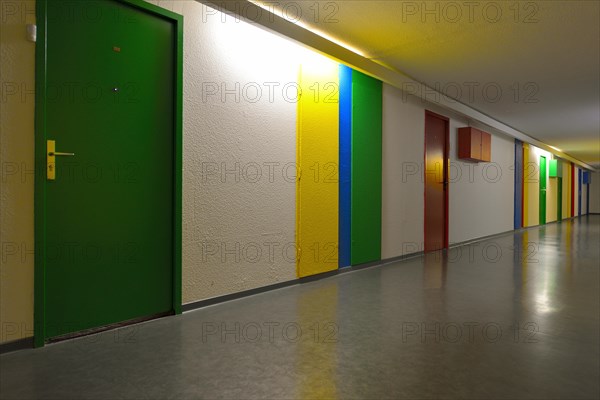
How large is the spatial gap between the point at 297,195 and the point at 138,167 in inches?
68.7

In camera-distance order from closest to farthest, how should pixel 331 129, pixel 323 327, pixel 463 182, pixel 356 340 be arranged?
pixel 356 340 < pixel 323 327 < pixel 331 129 < pixel 463 182

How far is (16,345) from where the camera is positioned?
225 centimetres

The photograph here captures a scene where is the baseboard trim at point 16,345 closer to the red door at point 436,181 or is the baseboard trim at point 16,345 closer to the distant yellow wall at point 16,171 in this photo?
the distant yellow wall at point 16,171

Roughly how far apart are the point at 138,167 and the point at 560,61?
527 cm

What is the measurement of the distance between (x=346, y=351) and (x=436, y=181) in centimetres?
503

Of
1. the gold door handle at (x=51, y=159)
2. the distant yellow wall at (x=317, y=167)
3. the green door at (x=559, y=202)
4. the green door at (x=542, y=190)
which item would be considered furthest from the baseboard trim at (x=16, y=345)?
the green door at (x=559, y=202)

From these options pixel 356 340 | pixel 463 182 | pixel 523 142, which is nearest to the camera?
pixel 356 340

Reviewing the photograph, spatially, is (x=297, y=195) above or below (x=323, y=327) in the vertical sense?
above

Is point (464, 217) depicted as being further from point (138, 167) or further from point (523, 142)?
point (138, 167)

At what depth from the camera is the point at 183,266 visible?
3.06m

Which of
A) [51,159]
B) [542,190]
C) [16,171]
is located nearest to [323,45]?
[51,159]

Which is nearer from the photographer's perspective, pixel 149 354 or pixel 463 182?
pixel 149 354

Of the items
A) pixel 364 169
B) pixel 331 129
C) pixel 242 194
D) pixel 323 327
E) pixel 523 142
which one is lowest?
pixel 323 327

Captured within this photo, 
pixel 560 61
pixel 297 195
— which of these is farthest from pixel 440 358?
pixel 560 61
